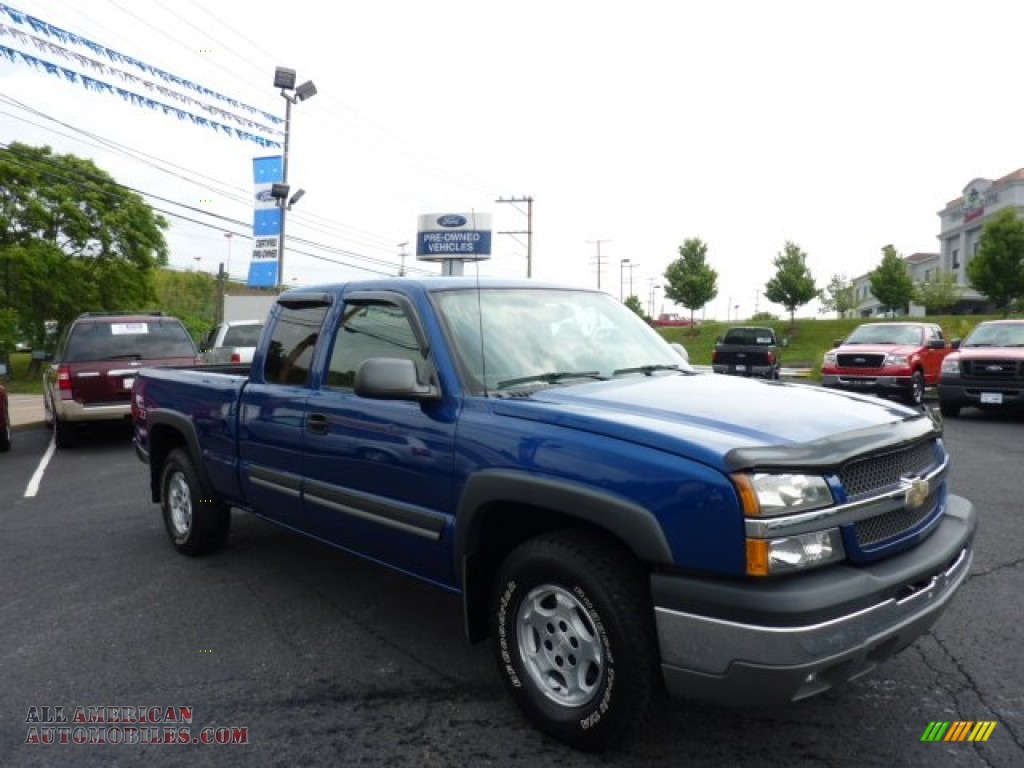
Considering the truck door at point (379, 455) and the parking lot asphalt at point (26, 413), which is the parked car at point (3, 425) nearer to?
the parking lot asphalt at point (26, 413)

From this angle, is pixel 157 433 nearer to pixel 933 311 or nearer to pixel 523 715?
pixel 523 715

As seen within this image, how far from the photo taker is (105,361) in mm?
10539

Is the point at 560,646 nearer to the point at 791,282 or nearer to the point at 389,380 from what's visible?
the point at 389,380

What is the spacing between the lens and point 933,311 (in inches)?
2074

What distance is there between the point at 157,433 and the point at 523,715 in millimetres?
3861

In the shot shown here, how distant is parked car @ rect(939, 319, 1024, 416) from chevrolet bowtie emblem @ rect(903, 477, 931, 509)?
10762mm

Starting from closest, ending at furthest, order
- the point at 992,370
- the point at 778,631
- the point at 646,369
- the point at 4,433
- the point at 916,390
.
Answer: the point at 778,631, the point at 646,369, the point at 4,433, the point at 992,370, the point at 916,390

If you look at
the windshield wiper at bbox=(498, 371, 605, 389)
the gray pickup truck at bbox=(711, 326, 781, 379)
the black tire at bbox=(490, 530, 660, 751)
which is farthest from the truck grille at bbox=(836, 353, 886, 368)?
the black tire at bbox=(490, 530, 660, 751)

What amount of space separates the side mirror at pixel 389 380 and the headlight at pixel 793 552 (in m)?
1.46

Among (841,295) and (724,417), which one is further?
(841,295)

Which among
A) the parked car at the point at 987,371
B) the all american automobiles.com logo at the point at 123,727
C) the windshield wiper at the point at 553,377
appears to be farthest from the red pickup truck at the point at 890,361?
the all american automobiles.com logo at the point at 123,727

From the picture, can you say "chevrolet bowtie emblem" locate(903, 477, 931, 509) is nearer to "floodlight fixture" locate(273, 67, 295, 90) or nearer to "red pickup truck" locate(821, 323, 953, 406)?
"red pickup truck" locate(821, 323, 953, 406)

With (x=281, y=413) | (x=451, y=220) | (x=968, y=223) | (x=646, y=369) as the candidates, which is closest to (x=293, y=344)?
(x=281, y=413)

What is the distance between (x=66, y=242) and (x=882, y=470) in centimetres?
3799
